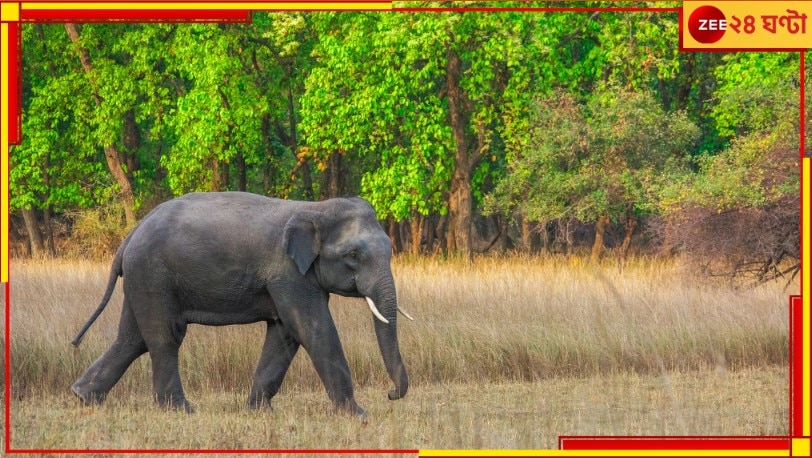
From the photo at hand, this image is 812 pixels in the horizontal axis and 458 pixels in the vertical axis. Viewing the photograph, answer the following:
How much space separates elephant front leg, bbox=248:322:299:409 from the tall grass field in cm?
15

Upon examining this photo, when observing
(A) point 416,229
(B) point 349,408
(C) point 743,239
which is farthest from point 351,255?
(A) point 416,229

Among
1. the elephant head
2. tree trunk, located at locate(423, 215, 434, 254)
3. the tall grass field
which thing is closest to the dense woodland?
tree trunk, located at locate(423, 215, 434, 254)

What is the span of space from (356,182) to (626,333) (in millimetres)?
20909

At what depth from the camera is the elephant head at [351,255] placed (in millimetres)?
10195

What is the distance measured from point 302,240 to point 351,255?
1.33 feet

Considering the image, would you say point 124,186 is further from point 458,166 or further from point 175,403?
point 175,403

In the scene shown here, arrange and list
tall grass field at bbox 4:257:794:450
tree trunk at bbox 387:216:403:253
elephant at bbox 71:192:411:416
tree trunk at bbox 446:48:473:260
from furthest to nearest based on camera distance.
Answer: tree trunk at bbox 387:216:403:253 < tree trunk at bbox 446:48:473:260 < elephant at bbox 71:192:411:416 < tall grass field at bbox 4:257:794:450

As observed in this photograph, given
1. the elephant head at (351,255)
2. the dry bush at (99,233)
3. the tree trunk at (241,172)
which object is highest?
the elephant head at (351,255)

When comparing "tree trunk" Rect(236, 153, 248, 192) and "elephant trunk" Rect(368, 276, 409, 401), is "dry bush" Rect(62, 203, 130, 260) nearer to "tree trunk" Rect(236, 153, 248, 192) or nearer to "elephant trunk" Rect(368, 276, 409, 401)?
Answer: "tree trunk" Rect(236, 153, 248, 192)

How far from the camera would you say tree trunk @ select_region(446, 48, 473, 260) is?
2528cm

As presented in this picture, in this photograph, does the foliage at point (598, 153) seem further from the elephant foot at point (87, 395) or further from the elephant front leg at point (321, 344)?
the elephant foot at point (87, 395)

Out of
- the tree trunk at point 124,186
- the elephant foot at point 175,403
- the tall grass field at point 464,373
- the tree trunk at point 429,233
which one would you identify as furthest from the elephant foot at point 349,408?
the tree trunk at point 429,233

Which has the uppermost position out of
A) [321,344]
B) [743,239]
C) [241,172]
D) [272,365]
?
[241,172]

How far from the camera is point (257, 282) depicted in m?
10.6
